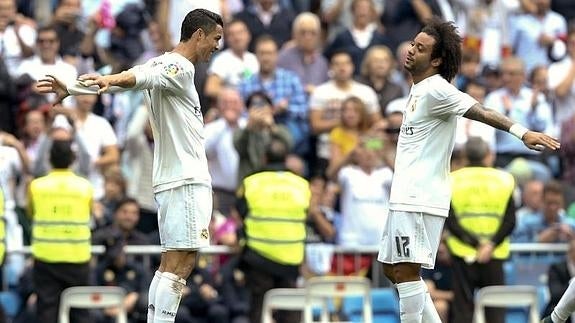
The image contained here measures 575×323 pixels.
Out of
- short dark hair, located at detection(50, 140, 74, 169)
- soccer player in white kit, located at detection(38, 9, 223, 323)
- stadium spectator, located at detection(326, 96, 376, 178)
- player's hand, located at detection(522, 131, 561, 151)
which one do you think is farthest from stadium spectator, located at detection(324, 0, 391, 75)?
player's hand, located at detection(522, 131, 561, 151)

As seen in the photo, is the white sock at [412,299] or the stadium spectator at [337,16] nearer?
the white sock at [412,299]

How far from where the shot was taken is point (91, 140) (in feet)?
64.5

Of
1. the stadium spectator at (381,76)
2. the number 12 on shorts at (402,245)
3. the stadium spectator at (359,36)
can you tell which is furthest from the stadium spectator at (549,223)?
the number 12 on shorts at (402,245)

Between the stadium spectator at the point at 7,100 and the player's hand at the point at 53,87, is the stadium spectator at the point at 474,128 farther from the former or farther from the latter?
the player's hand at the point at 53,87

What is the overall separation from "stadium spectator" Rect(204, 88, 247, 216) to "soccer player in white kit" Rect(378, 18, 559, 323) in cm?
693

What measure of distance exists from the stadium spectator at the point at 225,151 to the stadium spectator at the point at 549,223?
333 cm

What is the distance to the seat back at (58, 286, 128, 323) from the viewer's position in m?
17.0

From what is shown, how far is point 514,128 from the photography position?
1227cm

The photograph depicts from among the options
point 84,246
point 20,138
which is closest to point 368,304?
point 84,246

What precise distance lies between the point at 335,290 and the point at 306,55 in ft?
15.9

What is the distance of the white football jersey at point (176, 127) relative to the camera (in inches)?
494

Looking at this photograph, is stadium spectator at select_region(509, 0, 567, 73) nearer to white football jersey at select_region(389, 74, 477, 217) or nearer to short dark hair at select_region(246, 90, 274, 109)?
short dark hair at select_region(246, 90, 274, 109)

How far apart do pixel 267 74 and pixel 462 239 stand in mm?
4056

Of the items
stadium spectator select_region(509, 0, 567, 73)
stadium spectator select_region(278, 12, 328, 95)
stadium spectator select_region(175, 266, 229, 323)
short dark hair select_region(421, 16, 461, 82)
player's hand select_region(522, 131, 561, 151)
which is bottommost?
stadium spectator select_region(175, 266, 229, 323)
